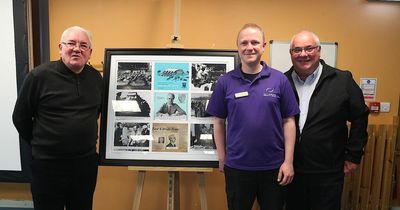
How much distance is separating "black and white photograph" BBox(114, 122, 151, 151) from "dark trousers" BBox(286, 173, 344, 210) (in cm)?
98

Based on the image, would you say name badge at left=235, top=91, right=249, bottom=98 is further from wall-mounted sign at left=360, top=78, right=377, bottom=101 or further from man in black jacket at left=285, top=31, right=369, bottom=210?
wall-mounted sign at left=360, top=78, right=377, bottom=101

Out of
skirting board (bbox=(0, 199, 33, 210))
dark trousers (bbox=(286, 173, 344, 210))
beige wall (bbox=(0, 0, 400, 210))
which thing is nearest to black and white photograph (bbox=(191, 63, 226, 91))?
beige wall (bbox=(0, 0, 400, 210))

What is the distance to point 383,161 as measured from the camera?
8.48ft

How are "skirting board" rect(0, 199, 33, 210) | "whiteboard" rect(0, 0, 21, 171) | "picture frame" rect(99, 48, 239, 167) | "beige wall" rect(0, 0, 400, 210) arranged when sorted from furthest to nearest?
"skirting board" rect(0, 199, 33, 210) → "beige wall" rect(0, 0, 400, 210) → "whiteboard" rect(0, 0, 21, 171) → "picture frame" rect(99, 48, 239, 167)

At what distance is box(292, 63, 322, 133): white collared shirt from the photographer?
5.91 ft

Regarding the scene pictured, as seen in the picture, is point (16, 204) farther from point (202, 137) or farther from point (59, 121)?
point (202, 137)

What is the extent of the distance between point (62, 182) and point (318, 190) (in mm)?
1503

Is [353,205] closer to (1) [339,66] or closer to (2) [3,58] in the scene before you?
(1) [339,66]

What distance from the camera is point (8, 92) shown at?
2428 mm

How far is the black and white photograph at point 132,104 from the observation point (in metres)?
2.07

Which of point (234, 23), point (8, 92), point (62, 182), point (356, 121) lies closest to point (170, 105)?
point (62, 182)

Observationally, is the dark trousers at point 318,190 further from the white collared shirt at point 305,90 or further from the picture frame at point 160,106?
the picture frame at point 160,106

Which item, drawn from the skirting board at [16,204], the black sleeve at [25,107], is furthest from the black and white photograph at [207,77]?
the skirting board at [16,204]

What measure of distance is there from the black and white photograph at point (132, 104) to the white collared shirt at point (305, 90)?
977 millimetres
